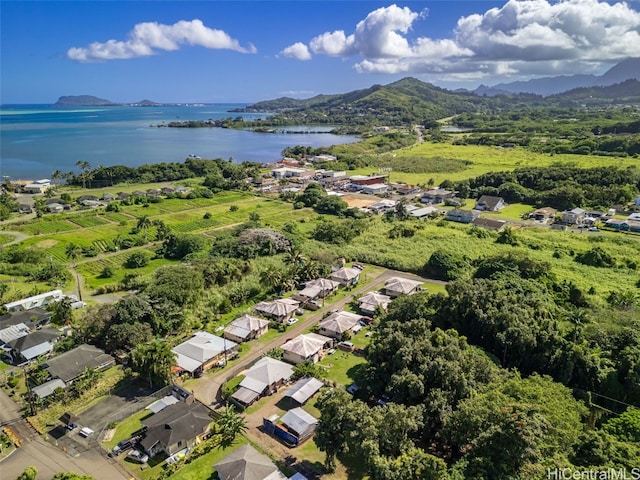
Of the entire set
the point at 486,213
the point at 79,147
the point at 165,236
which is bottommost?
the point at 486,213

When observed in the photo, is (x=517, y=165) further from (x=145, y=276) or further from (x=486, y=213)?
(x=145, y=276)

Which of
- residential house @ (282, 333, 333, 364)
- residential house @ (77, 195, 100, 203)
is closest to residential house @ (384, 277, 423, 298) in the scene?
residential house @ (282, 333, 333, 364)

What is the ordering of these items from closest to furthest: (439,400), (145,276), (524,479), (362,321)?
(524,479) < (439,400) < (362,321) < (145,276)

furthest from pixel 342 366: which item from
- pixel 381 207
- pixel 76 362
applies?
pixel 381 207

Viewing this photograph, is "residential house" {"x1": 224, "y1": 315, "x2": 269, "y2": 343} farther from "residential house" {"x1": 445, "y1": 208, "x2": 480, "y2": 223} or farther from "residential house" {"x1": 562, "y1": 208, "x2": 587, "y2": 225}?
"residential house" {"x1": 562, "y1": 208, "x2": 587, "y2": 225}

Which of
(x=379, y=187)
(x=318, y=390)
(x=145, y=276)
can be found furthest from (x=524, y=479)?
(x=379, y=187)

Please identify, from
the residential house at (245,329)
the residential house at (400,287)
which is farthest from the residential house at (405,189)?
the residential house at (245,329)

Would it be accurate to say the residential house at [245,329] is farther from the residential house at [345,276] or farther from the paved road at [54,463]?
the paved road at [54,463]
